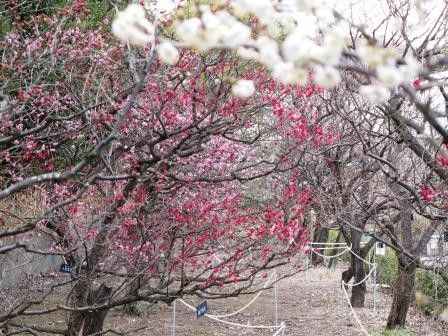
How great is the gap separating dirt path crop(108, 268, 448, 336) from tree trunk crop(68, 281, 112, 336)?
3.50m

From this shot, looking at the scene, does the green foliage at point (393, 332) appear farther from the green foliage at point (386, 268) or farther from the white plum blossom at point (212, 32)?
the white plum blossom at point (212, 32)

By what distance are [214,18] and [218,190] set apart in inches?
262

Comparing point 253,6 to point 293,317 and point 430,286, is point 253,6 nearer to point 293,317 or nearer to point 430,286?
point 293,317

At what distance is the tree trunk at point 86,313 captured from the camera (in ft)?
17.2

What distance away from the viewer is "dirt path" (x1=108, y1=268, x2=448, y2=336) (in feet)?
31.2

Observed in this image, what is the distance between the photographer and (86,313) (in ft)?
17.9

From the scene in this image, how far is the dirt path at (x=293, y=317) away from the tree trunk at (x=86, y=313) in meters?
3.50

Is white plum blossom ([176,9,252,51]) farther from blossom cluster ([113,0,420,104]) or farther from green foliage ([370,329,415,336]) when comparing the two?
green foliage ([370,329,415,336])

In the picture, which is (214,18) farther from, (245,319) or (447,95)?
(245,319)

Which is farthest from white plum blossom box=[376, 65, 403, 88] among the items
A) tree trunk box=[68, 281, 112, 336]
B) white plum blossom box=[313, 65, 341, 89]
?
tree trunk box=[68, 281, 112, 336]

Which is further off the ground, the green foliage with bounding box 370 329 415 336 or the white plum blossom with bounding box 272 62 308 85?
the white plum blossom with bounding box 272 62 308 85

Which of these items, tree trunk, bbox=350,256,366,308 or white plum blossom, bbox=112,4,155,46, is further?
tree trunk, bbox=350,256,366,308

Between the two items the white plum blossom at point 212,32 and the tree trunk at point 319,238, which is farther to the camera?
the tree trunk at point 319,238

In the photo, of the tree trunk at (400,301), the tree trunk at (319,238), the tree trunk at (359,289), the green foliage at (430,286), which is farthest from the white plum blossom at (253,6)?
the tree trunk at (319,238)
